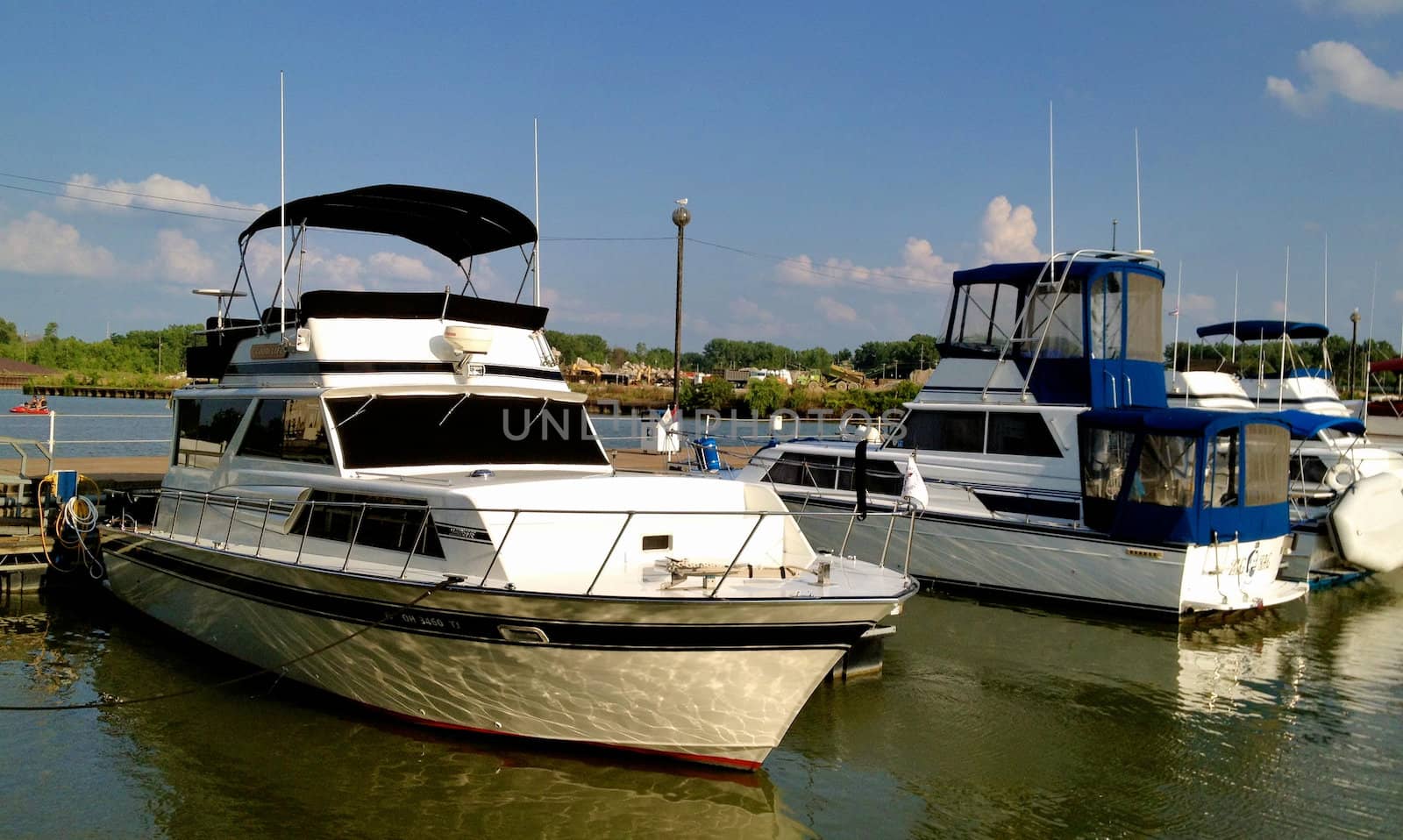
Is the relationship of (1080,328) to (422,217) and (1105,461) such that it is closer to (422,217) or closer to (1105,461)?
(1105,461)

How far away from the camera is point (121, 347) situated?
328 ft

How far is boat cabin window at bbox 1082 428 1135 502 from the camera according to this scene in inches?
499

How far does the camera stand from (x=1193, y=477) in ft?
39.0

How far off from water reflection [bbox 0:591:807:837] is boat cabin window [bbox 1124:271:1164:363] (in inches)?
408

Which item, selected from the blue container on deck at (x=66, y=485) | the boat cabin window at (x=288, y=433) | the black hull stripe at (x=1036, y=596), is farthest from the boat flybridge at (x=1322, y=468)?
the blue container on deck at (x=66, y=485)

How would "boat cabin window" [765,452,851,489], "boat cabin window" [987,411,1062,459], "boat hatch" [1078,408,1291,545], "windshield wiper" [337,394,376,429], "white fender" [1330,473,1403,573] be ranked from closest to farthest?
"windshield wiper" [337,394,376,429], "boat hatch" [1078,408,1291,545], "boat cabin window" [987,411,1062,459], "white fender" [1330,473,1403,573], "boat cabin window" [765,452,851,489]

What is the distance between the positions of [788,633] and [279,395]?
5706 mm

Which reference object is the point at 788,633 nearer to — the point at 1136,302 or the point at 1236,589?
the point at 1236,589

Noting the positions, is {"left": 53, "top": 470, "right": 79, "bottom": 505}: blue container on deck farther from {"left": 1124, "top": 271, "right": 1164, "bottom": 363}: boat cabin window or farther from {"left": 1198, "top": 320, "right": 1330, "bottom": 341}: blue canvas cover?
{"left": 1198, "top": 320, "right": 1330, "bottom": 341}: blue canvas cover

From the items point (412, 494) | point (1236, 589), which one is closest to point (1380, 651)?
point (1236, 589)

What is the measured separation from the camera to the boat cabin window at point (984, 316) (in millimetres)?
14945

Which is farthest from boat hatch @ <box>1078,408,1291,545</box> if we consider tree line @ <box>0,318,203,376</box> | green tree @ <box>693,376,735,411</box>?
tree line @ <box>0,318,203,376</box>

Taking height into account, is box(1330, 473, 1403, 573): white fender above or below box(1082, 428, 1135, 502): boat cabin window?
below

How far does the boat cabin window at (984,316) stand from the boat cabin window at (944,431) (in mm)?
1242
